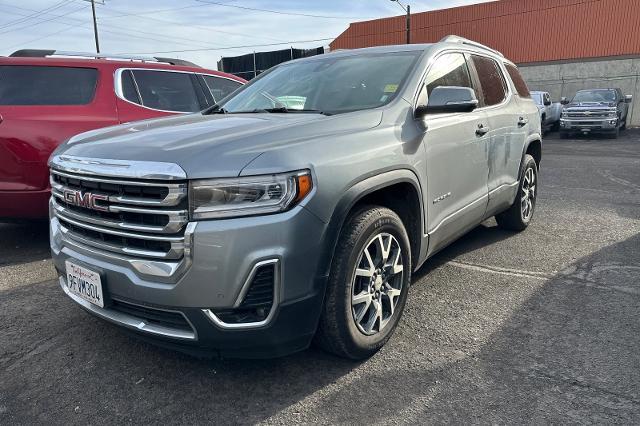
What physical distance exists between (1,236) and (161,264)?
171 inches

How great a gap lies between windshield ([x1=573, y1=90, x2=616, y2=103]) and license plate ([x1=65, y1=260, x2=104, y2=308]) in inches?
790

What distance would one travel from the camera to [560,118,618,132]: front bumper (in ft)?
58.2

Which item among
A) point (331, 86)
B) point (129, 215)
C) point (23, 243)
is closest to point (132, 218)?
point (129, 215)

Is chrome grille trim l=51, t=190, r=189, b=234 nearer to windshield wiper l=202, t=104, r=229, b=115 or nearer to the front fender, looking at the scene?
the front fender

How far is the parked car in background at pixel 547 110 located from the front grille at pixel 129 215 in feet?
57.0

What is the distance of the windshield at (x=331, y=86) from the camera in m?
3.37

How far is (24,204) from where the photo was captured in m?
4.60

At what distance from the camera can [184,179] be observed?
2221 mm

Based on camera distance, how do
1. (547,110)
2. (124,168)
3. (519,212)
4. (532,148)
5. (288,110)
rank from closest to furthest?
(124,168), (288,110), (519,212), (532,148), (547,110)

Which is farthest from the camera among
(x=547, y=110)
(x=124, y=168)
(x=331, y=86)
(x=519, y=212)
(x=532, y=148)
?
(x=547, y=110)

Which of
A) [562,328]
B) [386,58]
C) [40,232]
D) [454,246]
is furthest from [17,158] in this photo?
[562,328]

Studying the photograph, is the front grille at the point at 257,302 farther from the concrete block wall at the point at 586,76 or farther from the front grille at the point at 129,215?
the concrete block wall at the point at 586,76

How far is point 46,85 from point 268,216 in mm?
3875

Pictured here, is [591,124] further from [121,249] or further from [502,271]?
[121,249]
